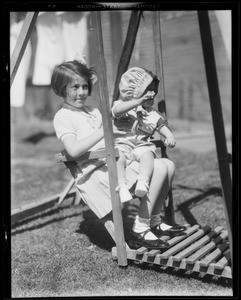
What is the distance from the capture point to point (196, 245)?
3.12 meters

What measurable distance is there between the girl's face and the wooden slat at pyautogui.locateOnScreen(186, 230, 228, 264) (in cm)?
135

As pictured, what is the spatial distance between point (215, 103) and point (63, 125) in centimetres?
114

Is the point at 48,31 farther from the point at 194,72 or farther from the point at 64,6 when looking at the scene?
the point at 64,6

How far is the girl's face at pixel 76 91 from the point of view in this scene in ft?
10.9

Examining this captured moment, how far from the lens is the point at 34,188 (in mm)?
5672

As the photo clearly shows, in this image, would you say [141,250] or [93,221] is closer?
[141,250]

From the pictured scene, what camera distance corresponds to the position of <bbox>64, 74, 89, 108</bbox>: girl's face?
331cm

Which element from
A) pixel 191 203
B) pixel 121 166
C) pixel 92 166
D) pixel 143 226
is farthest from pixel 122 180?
pixel 191 203

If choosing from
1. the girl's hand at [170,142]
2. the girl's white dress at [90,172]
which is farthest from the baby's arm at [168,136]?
the girl's white dress at [90,172]

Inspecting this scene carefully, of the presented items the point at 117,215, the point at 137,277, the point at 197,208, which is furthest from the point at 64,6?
the point at 197,208

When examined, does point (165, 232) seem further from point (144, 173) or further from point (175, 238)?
point (144, 173)

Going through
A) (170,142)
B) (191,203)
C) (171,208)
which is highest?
(170,142)

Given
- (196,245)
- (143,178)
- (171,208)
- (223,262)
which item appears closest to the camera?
(223,262)
